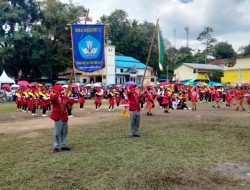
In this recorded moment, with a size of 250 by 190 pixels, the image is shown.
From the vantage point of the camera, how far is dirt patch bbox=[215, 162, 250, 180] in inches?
286

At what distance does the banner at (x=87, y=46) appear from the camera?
11016 millimetres

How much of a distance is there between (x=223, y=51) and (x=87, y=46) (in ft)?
269

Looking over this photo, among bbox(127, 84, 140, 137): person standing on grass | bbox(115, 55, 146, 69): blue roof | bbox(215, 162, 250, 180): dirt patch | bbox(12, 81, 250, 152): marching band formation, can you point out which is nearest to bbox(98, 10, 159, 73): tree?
bbox(115, 55, 146, 69): blue roof

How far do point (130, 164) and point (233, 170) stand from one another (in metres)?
2.36

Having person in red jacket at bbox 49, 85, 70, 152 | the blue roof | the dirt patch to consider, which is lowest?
the dirt patch

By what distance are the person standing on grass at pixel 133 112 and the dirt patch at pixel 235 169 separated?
4.35m

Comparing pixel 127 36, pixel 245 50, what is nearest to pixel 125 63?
pixel 127 36

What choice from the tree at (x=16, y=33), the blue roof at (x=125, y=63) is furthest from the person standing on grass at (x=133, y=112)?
the blue roof at (x=125, y=63)

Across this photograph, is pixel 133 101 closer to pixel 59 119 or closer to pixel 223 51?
pixel 59 119

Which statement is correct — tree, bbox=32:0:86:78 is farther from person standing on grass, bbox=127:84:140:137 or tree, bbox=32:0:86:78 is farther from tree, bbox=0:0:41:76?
person standing on grass, bbox=127:84:140:137

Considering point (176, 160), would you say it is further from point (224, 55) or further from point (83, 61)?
point (224, 55)

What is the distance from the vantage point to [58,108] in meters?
9.86

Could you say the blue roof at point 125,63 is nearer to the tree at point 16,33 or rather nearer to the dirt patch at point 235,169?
the tree at point 16,33

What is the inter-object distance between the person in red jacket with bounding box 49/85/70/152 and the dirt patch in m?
4.38
